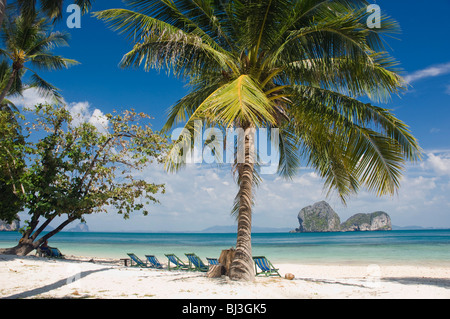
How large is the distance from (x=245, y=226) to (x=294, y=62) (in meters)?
3.85

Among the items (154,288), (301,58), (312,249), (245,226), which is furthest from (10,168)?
(312,249)

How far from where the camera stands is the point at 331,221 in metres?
108

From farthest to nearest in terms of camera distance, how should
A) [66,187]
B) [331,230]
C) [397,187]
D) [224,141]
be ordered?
1. [331,230]
2. [66,187]
3. [224,141]
4. [397,187]

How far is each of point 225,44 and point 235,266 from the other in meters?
5.22

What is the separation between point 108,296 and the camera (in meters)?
5.68

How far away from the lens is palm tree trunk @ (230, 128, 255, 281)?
7270mm

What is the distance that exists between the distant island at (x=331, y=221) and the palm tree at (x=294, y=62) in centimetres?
10007

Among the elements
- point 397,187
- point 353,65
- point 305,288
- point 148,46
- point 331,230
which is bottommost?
point 331,230

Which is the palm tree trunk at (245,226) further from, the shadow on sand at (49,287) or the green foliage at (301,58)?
the shadow on sand at (49,287)

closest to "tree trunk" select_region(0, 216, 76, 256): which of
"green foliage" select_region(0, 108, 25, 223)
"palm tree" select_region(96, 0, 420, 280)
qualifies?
"green foliage" select_region(0, 108, 25, 223)

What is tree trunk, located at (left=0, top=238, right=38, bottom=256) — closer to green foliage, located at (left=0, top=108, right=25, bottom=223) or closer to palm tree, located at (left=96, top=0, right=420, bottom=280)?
green foliage, located at (left=0, top=108, right=25, bottom=223)

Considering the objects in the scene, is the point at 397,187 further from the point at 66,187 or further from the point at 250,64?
the point at 66,187

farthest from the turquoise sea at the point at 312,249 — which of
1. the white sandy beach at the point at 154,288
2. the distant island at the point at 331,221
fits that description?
the distant island at the point at 331,221
